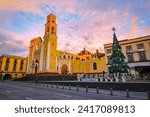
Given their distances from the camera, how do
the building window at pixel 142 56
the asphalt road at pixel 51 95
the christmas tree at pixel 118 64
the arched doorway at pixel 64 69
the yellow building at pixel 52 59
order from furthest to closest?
the arched doorway at pixel 64 69, the yellow building at pixel 52 59, the building window at pixel 142 56, the christmas tree at pixel 118 64, the asphalt road at pixel 51 95

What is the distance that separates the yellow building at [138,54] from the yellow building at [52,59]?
32.3 feet

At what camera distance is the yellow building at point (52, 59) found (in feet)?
144

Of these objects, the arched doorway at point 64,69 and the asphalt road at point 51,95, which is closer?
the asphalt road at point 51,95

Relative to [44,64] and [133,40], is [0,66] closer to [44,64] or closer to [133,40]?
[44,64]

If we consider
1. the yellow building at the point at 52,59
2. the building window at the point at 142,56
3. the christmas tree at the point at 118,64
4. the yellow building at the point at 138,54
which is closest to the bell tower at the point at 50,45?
the yellow building at the point at 52,59

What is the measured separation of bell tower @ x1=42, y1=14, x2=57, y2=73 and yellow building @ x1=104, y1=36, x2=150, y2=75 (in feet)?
80.2

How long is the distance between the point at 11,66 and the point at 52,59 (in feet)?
103

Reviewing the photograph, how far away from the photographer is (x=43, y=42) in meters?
48.0

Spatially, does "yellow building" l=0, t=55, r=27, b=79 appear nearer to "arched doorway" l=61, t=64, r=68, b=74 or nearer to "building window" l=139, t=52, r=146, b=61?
"arched doorway" l=61, t=64, r=68, b=74

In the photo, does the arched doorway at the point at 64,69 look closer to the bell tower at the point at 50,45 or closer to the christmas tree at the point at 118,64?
the bell tower at the point at 50,45

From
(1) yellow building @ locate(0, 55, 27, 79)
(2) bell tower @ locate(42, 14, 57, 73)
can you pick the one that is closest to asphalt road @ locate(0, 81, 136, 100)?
(2) bell tower @ locate(42, 14, 57, 73)

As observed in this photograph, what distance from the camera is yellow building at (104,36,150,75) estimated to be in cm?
3243

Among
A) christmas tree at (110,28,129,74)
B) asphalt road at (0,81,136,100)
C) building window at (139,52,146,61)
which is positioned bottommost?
asphalt road at (0,81,136,100)

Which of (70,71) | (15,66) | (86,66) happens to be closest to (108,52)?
(86,66)
